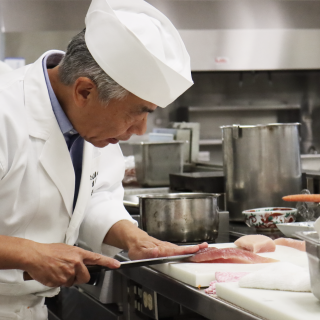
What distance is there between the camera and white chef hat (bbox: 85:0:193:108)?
1356 mm

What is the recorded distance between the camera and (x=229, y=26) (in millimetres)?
5723

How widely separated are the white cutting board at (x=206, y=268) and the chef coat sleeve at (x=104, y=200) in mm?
265

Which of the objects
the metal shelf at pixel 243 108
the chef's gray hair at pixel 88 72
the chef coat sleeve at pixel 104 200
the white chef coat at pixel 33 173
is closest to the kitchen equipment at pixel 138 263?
the white chef coat at pixel 33 173

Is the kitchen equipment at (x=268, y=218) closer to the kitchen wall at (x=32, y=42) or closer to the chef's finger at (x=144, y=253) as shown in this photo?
the chef's finger at (x=144, y=253)

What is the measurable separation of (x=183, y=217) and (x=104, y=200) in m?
0.26

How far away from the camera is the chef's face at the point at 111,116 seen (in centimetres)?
137

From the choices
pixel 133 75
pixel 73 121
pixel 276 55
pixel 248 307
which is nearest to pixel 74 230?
pixel 73 121

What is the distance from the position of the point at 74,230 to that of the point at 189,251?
1.09 ft

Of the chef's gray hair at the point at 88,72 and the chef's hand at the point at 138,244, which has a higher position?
the chef's gray hair at the point at 88,72

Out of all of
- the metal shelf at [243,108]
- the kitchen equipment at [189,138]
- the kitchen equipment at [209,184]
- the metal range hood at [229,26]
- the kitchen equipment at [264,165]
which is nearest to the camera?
the kitchen equipment at [264,165]

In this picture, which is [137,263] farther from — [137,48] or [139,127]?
[137,48]

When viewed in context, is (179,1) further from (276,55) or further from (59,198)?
(59,198)

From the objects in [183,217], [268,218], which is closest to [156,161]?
[268,218]

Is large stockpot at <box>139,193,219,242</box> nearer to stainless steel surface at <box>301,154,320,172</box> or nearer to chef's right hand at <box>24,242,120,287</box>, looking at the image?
chef's right hand at <box>24,242,120,287</box>
